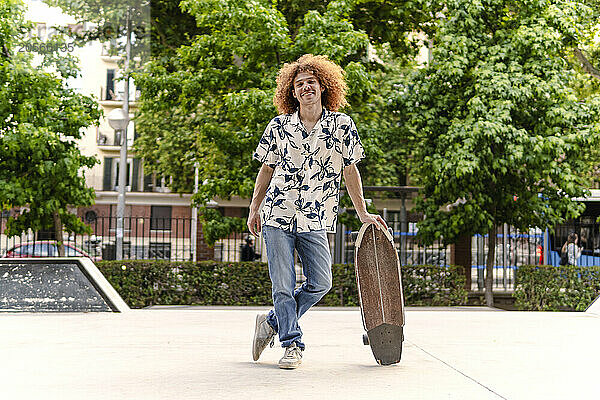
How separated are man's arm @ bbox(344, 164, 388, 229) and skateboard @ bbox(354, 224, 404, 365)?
2.7 inches

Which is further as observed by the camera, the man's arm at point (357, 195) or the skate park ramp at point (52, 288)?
the skate park ramp at point (52, 288)

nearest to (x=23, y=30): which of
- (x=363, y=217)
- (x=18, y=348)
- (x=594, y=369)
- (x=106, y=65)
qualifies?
(x=18, y=348)

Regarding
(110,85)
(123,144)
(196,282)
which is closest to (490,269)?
(196,282)

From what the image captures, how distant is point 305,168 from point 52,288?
5.08m

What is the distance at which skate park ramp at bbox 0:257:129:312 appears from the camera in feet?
28.2

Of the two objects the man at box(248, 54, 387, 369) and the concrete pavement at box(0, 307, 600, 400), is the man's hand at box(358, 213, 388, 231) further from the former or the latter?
the concrete pavement at box(0, 307, 600, 400)

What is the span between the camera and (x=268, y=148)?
483cm

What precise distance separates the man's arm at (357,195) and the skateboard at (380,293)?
69mm

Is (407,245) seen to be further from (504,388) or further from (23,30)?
(504,388)

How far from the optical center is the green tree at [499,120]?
512 inches

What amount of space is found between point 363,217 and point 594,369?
1.79m

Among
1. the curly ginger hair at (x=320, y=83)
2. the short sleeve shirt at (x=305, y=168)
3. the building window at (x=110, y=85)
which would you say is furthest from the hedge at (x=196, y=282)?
the building window at (x=110, y=85)

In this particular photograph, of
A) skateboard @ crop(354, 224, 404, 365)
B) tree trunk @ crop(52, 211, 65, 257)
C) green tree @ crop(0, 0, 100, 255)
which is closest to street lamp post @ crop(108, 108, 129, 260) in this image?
tree trunk @ crop(52, 211, 65, 257)

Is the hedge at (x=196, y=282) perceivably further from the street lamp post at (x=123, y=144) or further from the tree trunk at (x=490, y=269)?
the tree trunk at (x=490, y=269)
